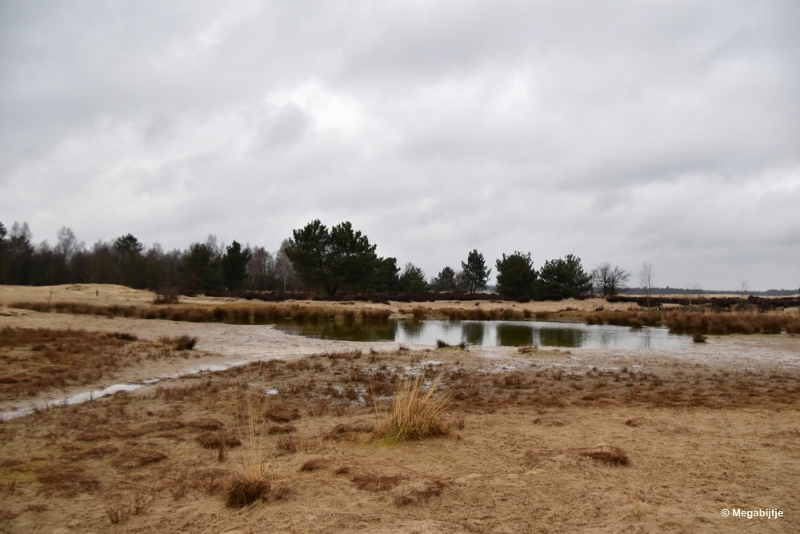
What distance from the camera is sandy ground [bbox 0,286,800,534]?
3.73 m

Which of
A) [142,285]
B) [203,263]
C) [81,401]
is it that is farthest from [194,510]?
[142,285]

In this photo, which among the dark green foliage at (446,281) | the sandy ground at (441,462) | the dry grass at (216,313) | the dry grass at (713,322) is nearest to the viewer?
the sandy ground at (441,462)

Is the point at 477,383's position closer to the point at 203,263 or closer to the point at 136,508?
the point at 136,508

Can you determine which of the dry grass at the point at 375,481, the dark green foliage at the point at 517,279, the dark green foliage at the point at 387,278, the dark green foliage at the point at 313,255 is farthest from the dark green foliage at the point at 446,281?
the dry grass at the point at 375,481

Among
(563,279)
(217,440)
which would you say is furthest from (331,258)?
(217,440)

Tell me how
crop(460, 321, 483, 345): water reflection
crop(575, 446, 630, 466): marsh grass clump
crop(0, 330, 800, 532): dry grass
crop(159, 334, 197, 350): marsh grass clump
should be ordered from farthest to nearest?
crop(460, 321, 483, 345): water reflection < crop(159, 334, 197, 350): marsh grass clump < crop(575, 446, 630, 466): marsh grass clump < crop(0, 330, 800, 532): dry grass

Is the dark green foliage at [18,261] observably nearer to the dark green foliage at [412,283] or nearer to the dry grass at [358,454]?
the dark green foliage at [412,283]

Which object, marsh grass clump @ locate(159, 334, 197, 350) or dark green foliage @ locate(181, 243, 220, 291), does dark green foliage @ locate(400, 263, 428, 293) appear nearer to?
dark green foliage @ locate(181, 243, 220, 291)

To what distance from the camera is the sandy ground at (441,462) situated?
3730mm

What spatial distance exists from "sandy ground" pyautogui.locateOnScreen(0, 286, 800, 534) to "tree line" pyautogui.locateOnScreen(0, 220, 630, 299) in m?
42.8

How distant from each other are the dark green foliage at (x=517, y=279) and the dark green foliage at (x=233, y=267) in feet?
109

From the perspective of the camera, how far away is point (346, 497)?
13.6ft

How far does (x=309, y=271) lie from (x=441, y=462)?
4778cm

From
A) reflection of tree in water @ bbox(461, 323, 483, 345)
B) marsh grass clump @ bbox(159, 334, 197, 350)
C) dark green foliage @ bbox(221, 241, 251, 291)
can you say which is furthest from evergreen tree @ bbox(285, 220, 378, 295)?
marsh grass clump @ bbox(159, 334, 197, 350)
